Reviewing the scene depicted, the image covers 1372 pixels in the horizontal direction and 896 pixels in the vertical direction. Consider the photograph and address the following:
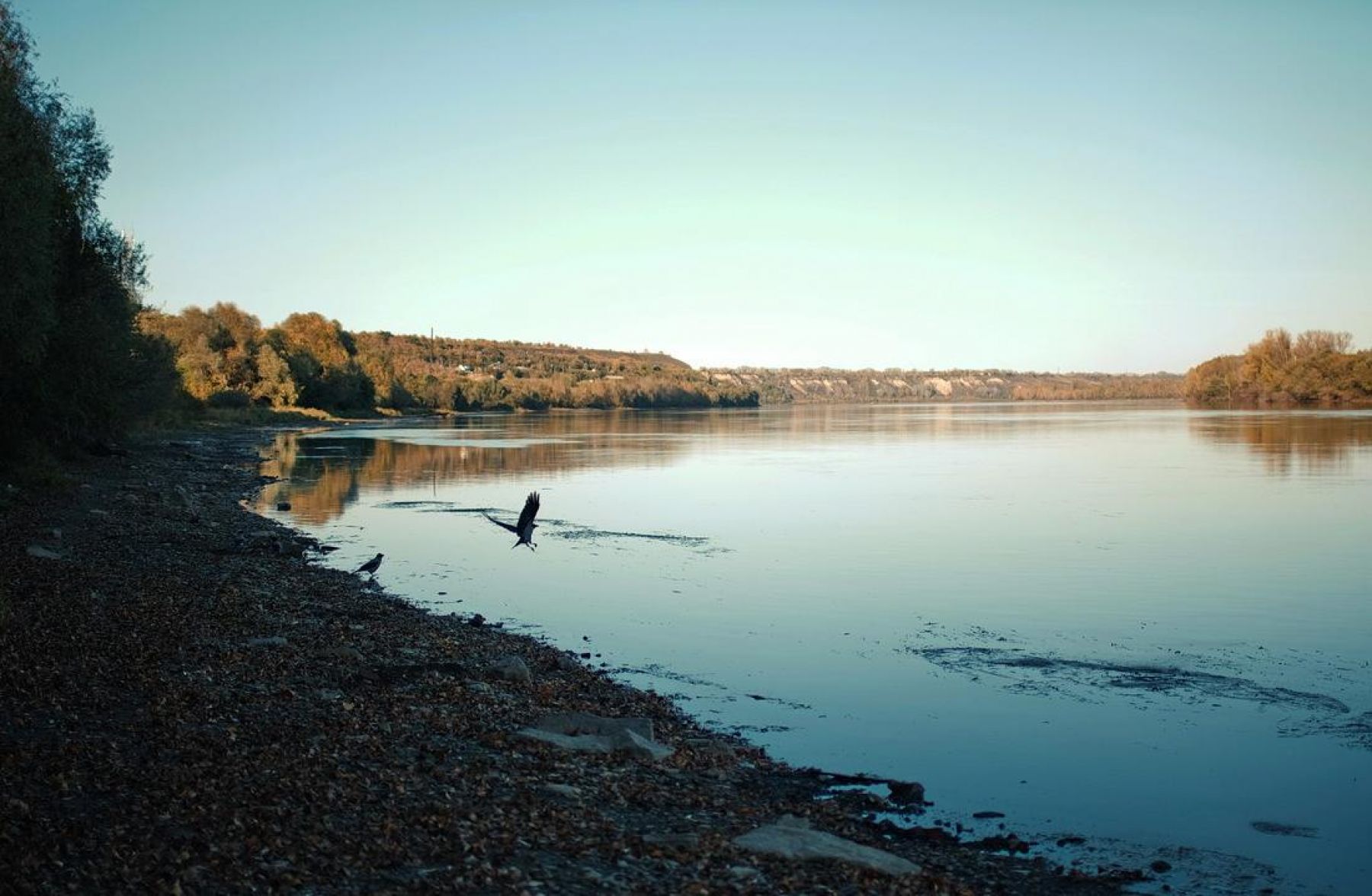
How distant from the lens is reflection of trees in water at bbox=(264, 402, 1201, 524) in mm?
46281

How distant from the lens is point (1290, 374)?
475 feet

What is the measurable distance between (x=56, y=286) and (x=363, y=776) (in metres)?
27.2

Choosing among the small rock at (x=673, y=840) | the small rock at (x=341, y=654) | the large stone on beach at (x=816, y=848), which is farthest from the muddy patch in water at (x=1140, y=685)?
the small rock at (x=341, y=654)

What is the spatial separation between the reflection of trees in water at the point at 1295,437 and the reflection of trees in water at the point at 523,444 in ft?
29.7

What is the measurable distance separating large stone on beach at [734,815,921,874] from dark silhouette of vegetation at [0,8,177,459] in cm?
1803

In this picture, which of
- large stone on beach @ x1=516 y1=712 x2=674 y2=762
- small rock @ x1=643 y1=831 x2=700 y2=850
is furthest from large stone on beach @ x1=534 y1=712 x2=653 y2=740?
small rock @ x1=643 y1=831 x2=700 y2=850

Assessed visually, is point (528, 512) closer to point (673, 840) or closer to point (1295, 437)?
point (673, 840)

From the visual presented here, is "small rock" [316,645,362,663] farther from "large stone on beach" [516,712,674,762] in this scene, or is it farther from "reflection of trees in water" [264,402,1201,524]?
"reflection of trees in water" [264,402,1201,524]

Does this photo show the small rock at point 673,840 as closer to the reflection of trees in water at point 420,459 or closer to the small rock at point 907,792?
the small rock at point 907,792

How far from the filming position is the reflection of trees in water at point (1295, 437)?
4994cm

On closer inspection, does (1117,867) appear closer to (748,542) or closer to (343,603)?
(343,603)

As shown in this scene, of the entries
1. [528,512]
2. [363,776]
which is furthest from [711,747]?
[528,512]

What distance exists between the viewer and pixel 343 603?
1830 cm

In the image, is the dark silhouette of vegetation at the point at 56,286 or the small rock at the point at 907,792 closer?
the small rock at the point at 907,792
